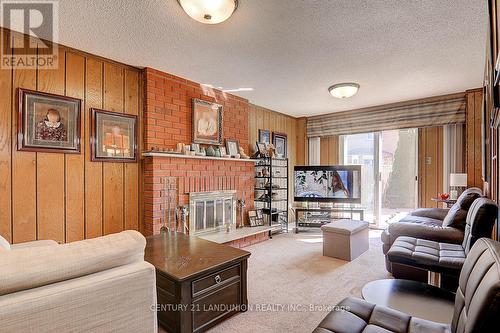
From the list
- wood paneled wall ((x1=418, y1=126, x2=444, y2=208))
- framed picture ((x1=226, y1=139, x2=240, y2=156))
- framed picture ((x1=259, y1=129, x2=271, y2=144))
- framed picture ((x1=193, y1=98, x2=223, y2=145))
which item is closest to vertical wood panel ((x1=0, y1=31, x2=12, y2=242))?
framed picture ((x1=193, y1=98, x2=223, y2=145))

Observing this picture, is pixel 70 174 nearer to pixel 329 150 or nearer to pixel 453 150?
pixel 329 150

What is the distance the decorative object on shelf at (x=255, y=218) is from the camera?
4.44m

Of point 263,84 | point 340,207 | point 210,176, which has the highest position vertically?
point 263,84

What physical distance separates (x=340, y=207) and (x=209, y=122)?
Answer: 3.07 meters

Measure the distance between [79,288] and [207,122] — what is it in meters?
3.14

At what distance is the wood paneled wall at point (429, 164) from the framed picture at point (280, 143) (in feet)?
8.40

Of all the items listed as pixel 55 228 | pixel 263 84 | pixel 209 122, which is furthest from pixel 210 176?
pixel 55 228

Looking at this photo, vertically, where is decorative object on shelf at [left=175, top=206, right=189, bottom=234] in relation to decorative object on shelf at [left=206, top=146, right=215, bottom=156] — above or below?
below

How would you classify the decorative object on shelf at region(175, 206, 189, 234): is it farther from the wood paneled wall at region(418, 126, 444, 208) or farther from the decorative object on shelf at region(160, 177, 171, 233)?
the wood paneled wall at region(418, 126, 444, 208)

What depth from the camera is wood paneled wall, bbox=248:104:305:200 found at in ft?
16.3

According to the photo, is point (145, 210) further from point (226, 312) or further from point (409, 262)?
point (409, 262)

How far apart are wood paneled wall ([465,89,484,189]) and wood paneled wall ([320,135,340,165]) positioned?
2.27 m

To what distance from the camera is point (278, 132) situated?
18.3ft

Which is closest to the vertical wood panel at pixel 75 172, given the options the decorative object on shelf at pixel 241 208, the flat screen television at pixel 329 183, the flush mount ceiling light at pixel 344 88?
the decorative object on shelf at pixel 241 208
